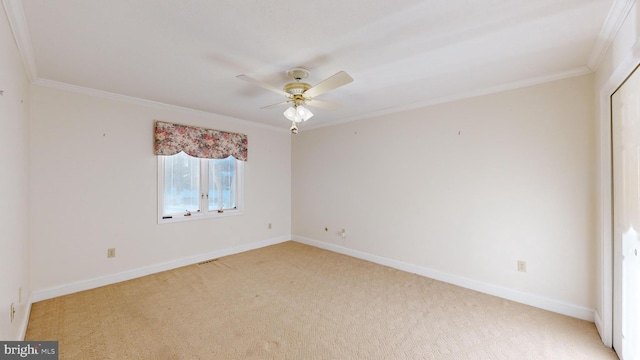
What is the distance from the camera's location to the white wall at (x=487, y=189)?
8.36ft

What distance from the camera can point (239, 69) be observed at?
2484 mm

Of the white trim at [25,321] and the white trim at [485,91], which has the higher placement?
the white trim at [485,91]

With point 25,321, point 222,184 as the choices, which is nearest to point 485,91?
point 222,184

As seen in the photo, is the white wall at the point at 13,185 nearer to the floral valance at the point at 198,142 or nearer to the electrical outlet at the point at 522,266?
the floral valance at the point at 198,142

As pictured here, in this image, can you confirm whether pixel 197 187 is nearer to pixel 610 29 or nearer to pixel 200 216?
pixel 200 216

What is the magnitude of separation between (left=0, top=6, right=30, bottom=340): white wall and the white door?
405 centimetres

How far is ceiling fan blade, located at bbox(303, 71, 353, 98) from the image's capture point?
1977 millimetres

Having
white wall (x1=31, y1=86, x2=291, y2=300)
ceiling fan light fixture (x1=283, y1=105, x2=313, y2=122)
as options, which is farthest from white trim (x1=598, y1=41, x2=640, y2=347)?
white wall (x1=31, y1=86, x2=291, y2=300)

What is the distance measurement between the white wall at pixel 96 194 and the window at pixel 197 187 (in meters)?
0.14

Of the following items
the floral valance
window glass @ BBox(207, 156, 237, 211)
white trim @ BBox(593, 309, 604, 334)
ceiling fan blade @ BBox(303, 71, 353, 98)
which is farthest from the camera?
window glass @ BBox(207, 156, 237, 211)

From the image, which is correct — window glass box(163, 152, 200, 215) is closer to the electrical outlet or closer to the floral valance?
the floral valance

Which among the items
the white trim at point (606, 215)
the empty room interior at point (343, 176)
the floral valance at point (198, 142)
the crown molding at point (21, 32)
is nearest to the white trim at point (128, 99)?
the empty room interior at point (343, 176)

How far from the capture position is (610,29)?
1.81m

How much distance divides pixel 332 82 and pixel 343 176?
8.52ft
